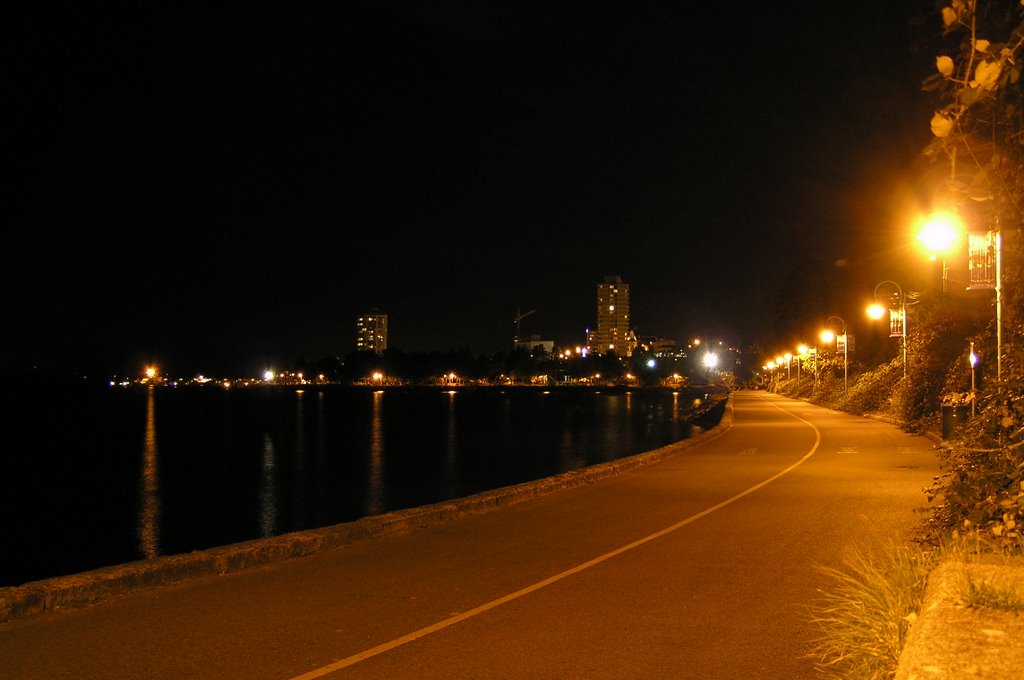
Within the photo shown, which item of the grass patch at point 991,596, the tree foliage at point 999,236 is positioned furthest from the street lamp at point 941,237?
the grass patch at point 991,596

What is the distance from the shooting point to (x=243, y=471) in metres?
50.2

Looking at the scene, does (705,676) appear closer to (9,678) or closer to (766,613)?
(766,613)

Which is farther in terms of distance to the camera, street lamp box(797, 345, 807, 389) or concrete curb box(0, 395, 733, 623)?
street lamp box(797, 345, 807, 389)

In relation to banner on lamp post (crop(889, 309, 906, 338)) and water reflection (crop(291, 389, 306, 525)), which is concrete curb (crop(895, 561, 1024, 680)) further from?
banner on lamp post (crop(889, 309, 906, 338))

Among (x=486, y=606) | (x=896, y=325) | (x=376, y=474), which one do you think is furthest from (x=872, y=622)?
(x=376, y=474)

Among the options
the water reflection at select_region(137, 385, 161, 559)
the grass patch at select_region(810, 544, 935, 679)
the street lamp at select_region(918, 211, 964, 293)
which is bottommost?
the water reflection at select_region(137, 385, 161, 559)

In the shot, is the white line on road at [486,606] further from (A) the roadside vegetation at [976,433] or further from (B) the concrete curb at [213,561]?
(B) the concrete curb at [213,561]

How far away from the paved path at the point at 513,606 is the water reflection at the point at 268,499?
1605 centimetres

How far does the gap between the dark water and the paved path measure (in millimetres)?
16783

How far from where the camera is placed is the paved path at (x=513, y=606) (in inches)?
277

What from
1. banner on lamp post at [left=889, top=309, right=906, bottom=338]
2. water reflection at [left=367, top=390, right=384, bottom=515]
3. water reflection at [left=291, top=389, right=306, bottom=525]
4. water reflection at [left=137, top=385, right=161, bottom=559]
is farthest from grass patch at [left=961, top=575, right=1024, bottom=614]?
banner on lamp post at [left=889, top=309, right=906, bottom=338]

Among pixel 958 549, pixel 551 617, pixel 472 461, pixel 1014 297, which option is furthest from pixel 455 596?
pixel 472 461

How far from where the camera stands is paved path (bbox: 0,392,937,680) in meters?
7.04

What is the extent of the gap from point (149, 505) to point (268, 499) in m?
4.87
